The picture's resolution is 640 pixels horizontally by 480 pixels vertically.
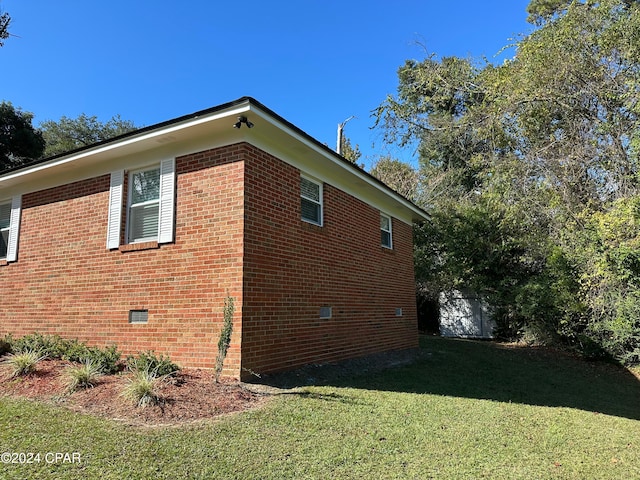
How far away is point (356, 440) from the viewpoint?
4379 millimetres

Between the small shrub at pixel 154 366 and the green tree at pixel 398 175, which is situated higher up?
the green tree at pixel 398 175

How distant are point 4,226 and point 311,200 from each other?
24.1 feet

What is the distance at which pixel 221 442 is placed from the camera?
159 inches

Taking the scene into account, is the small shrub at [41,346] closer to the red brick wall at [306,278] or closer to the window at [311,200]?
the red brick wall at [306,278]

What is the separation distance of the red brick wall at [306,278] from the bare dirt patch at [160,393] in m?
0.71

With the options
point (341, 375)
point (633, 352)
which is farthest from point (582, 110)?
point (341, 375)

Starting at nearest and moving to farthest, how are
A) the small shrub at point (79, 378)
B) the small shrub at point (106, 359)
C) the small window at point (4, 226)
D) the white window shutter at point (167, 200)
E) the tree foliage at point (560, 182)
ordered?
the small shrub at point (79, 378), the small shrub at point (106, 359), the white window shutter at point (167, 200), the small window at point (4, 226), the tree foliage at point (560, 182)

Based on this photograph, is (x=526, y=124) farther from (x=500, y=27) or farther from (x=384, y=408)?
(x=384, y=408)

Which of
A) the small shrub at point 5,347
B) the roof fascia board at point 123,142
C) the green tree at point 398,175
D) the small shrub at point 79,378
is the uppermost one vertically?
the green tree at point 398,175

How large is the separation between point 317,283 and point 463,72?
1073cm

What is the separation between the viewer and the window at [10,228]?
30.5 ft

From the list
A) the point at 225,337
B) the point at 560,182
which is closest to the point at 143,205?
the point at 225,337

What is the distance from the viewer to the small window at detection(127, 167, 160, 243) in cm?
753

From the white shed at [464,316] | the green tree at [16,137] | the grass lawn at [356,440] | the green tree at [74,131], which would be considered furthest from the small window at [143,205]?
the green tree at [74,131]
